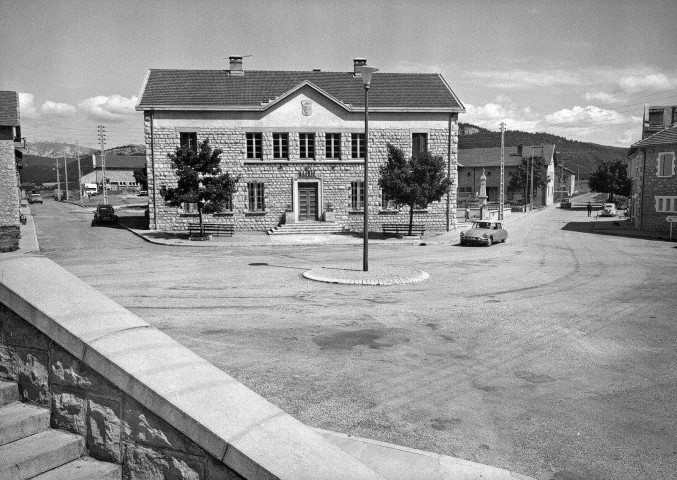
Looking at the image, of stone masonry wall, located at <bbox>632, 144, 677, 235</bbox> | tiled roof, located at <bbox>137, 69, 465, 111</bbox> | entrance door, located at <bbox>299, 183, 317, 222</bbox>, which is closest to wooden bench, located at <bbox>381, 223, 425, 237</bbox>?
entrance door, located at <bbox>299, 183, 317, 222</bbox>

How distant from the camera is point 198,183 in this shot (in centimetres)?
3134

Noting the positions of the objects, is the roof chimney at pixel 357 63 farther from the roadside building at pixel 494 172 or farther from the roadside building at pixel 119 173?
the roadside building at pixel 119 173

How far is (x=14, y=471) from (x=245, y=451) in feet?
4.92

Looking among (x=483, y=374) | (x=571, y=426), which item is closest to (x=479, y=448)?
(x=571, y=426)

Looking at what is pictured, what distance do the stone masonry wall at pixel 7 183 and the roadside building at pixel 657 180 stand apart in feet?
142

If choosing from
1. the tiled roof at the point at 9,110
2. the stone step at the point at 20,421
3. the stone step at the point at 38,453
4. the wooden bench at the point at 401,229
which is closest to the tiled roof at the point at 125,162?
the tiled roof at the point at 9,110

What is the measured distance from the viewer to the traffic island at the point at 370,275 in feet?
Answer: 56.3

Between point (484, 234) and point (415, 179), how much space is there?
5343 mm

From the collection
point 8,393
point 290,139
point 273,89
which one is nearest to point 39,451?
point 8,393

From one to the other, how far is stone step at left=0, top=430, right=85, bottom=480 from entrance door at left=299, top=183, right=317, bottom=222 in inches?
1326

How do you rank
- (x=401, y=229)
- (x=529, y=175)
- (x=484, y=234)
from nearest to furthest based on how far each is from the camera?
(x=484, y=234), (x=401, y=229), (x=529, y=175)

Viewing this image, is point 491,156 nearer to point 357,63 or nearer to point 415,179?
point 357,63

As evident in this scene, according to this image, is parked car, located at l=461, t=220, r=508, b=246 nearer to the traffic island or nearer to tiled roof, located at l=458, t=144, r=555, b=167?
the traffic island

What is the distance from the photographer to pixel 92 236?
33.0m
